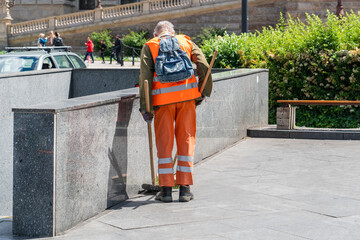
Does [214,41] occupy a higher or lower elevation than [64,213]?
higher

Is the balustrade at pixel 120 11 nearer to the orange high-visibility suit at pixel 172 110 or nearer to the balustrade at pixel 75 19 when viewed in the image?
the balustrade at pixel 75 19

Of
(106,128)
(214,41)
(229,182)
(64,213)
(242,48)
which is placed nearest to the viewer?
(64,213)

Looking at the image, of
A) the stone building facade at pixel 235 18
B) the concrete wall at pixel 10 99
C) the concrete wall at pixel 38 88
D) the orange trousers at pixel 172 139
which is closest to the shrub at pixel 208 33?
the stone building facade at pixel 235 18

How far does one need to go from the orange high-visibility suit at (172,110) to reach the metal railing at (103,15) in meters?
36.8

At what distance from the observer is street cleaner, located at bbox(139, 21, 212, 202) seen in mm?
6910

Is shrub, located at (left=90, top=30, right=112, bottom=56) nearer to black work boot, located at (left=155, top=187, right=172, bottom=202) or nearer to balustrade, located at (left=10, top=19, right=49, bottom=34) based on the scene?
balustrade, located at (left=10, top=19, right=49, bottom=34)

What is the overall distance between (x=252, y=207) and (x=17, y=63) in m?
8.59

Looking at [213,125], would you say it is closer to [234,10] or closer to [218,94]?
[218,94]

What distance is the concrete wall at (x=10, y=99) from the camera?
9.91 m

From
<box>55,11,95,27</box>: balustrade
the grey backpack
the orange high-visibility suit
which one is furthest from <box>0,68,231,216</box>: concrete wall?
<box>55,11,95,27</box>: balustrade

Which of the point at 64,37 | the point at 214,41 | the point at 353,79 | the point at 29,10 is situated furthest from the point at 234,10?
the point at 353,79

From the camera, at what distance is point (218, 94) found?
1044cm

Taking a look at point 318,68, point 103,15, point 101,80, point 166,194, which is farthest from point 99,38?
point 166,194

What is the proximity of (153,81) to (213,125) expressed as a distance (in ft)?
11.1
